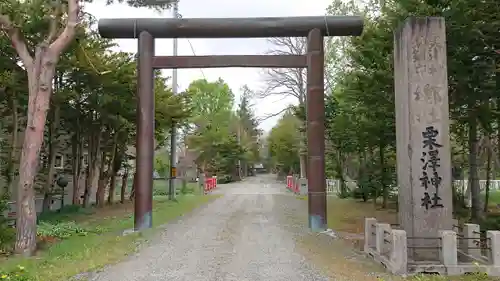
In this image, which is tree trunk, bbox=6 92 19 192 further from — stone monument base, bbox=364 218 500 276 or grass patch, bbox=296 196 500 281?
stone monument base, bbox=364 218 500 276

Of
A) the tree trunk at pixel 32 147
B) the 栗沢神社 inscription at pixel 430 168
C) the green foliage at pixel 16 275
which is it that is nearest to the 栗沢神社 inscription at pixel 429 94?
the 栗沢神社 inscription at pixel 430 168

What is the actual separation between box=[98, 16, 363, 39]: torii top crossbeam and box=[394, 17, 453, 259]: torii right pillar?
3526 mm

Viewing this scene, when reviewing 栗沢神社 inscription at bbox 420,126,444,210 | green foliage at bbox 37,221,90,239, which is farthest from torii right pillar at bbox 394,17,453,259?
green foliage at bbox 37,221,90,239

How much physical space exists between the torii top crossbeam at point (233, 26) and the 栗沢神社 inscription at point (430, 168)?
4771mm

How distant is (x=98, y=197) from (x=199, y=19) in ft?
39.4

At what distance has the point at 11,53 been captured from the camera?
13.6m

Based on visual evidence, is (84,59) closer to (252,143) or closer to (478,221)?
(478,221)

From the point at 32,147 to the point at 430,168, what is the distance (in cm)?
814

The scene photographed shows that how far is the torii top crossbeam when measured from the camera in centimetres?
1227

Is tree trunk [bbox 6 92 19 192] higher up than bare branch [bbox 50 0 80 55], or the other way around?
bare branch [bbox 50 0 80 55]

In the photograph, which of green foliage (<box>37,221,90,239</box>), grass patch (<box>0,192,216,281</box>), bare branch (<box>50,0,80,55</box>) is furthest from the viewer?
green foliage (<box>37,221,90,239</box>)

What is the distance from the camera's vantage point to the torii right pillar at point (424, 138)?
8.32 meters

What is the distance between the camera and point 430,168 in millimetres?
8453

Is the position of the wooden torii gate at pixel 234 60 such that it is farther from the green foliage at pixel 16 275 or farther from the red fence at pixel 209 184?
the red fence at pixel 209 184
